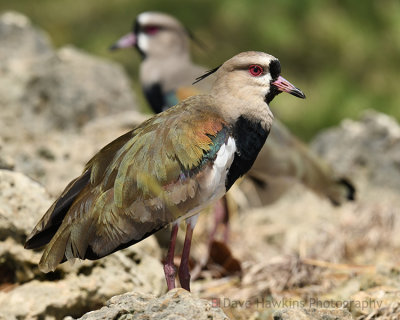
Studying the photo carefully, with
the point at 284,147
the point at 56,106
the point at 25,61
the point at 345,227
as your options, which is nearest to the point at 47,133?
the point at 56,106

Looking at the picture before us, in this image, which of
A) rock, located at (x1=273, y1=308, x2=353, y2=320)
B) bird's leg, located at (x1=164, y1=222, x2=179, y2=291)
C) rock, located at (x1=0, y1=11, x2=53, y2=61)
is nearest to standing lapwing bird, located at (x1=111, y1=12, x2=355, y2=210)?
rock, located at (x1=0, y1=11, x2=53, y2=61)

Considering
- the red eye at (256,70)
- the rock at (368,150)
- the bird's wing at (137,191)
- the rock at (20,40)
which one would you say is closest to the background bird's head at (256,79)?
the red eye at (256,70)

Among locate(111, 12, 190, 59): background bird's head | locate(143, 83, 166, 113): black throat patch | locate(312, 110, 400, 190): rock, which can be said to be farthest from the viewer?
locate(111, 12, 190, 59): background bird's head

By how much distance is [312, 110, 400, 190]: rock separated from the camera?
16.9ft

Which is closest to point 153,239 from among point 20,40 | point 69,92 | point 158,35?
point 69,92

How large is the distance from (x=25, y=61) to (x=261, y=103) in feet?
9.18

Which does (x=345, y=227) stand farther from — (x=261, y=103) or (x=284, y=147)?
(x=261, y=103)

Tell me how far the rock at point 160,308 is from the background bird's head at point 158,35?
3.81m

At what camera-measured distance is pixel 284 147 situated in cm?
533

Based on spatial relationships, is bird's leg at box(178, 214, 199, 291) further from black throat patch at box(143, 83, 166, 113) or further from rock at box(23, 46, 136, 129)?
black throat patch at box(143, 83, 166, 113)

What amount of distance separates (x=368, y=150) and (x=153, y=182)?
256 centimetres

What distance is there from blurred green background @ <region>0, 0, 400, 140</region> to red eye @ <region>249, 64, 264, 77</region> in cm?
513

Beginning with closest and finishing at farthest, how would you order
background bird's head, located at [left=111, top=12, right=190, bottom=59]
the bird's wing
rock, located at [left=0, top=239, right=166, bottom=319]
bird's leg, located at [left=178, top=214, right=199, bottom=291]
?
the bird's wing → rock, located at [left=0, top=239, right=166, bottom=319] → bird's leg, located at [left=178, top=214, right=199, bottom=291] → background bird's head, located at [left=111, top=12, right=190, bottom=59]

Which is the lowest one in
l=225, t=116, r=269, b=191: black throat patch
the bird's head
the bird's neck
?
l=225, t=116, r=269, b=191: black throat patch
